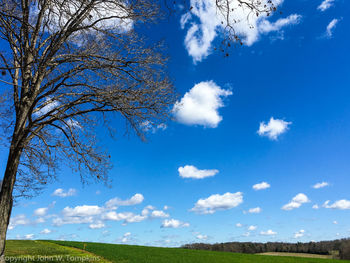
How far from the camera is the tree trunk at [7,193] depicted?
8.78 meters

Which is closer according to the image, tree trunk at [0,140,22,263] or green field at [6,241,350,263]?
tree trunk at [0,140,22,263]

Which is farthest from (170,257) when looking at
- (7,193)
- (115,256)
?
(7,193)

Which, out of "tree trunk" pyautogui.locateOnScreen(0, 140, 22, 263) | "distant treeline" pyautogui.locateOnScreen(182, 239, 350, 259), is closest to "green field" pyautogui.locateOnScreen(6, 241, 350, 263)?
"tree trunk" pyautogui.locateOnScreen(0, 140, 22, 263)

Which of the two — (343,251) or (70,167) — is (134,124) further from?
(343,251)

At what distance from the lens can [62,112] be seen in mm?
10359

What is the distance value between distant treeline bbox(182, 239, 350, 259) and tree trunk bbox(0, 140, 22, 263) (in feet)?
178

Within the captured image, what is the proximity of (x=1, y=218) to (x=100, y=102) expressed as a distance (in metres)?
5.04

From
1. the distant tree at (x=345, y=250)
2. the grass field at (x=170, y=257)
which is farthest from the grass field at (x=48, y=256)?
the distant tree at (x=345, y=250)

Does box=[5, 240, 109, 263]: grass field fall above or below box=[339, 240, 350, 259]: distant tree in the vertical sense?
above

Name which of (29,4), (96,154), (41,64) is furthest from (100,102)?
(29,4)

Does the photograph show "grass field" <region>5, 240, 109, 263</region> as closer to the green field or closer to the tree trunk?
the green field

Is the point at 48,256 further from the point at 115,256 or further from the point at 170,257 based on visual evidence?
the point at 170,257

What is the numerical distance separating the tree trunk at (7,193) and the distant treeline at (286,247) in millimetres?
54273

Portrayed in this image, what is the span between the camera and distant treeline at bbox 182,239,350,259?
5920 centimetres
